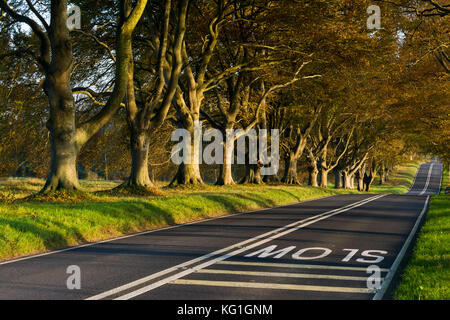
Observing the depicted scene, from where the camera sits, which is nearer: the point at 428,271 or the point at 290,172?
the point at 428,271

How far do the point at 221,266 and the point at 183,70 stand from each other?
20031 millimetres

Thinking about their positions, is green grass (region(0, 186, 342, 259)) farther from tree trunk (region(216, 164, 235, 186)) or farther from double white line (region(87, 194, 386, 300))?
tree trunk (region(216, 164, 235, 186))

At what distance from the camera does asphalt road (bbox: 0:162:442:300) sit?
7207 millimetres

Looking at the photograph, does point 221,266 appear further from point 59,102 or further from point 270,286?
point 59,102

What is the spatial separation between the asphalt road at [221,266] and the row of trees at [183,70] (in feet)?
24.1

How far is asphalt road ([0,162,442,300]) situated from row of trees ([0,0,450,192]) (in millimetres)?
7354

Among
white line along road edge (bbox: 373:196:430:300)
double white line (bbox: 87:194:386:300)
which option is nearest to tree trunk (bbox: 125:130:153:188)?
double white line (bbox: 87:194:386:300)

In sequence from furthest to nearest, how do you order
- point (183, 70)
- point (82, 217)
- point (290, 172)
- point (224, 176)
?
point (290, 172)
point (224, 176)
point (183, 70)
point (82, 217)

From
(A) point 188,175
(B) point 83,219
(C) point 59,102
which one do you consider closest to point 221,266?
(B) point 83,219

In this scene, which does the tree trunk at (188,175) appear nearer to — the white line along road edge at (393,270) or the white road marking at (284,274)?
the white line along road edge at (393,270)

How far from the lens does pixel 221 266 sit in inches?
358

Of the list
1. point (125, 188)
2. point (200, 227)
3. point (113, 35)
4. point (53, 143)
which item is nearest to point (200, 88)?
point (113, 35)

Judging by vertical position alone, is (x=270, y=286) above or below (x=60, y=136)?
below
